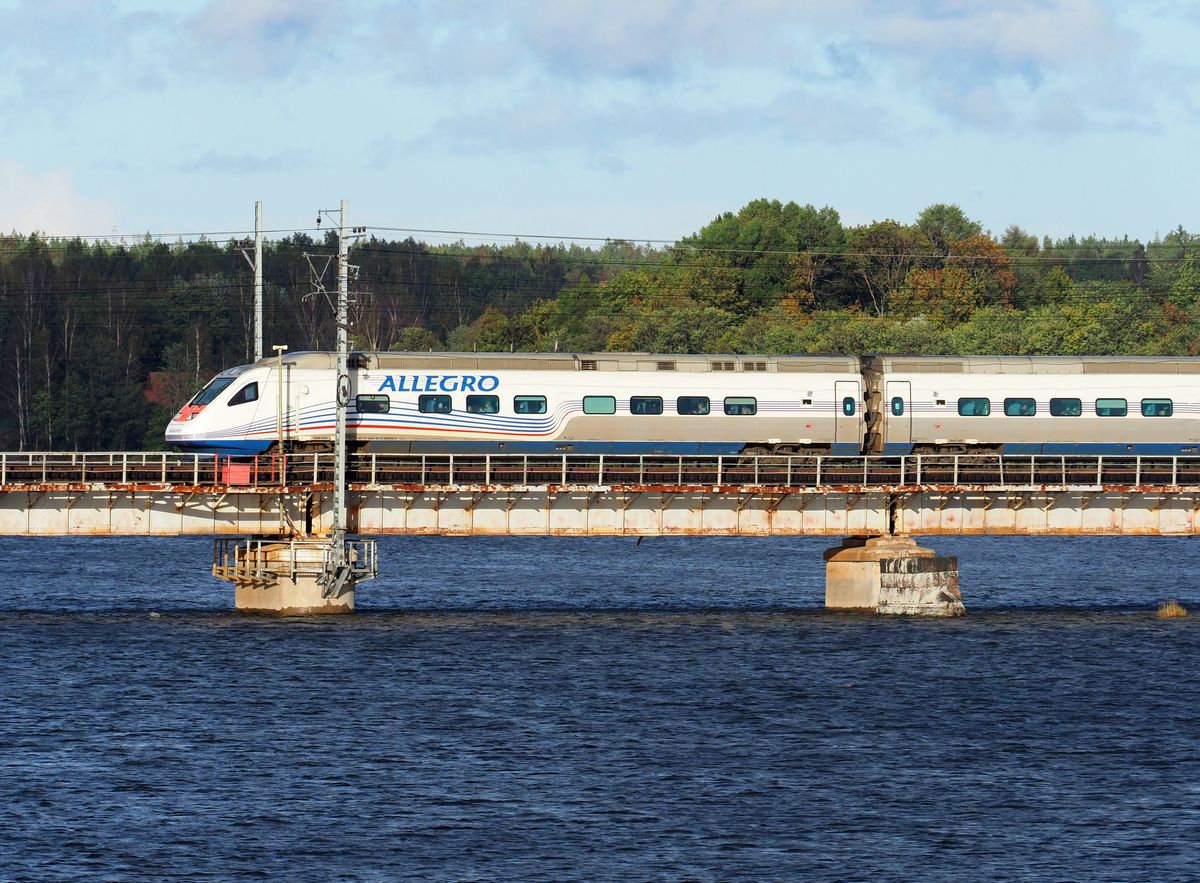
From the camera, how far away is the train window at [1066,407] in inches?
2982

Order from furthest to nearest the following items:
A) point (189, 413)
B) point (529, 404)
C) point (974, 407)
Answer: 1. point (974, 407)
2. point (529, 404)
3. point (189, 413)

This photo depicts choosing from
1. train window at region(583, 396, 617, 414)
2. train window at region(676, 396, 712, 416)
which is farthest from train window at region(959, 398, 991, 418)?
train window at region(583, 396, 617, 414)

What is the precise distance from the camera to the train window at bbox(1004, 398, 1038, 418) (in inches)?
2972

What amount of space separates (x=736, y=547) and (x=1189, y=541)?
131 ft

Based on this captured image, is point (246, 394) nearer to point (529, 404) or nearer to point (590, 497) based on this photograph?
point (529, 404)

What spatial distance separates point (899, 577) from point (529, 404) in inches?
598

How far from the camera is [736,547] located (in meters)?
124

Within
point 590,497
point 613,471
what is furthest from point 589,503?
point 613,471

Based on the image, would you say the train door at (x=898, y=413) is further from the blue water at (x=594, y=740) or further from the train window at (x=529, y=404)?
the train window at (x=529, y=404)

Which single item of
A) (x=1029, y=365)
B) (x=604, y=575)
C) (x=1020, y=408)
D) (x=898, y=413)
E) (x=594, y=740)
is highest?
(x=1029, y=365)

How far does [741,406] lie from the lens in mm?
74438

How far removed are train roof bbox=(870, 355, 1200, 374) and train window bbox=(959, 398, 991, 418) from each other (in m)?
1.16

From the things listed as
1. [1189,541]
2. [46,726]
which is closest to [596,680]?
[46,726]

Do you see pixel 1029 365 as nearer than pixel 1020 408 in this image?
No
